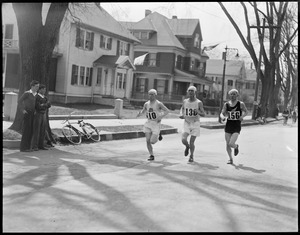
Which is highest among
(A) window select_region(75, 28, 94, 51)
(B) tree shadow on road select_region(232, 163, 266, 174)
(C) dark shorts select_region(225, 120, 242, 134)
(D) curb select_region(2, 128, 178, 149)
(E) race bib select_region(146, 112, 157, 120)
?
(A) window select_region(75, 28, 94, 51)

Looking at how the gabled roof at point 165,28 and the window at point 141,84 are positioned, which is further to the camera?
the window at point 141,84

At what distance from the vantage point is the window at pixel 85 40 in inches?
1260

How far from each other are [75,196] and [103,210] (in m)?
0.92

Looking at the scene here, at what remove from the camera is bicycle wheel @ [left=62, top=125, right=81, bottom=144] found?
43.3 ft

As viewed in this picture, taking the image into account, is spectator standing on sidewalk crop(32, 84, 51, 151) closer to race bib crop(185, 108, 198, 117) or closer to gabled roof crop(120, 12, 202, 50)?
race bib crop(185, 108, 198, 117)

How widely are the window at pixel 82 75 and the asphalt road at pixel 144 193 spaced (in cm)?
2157

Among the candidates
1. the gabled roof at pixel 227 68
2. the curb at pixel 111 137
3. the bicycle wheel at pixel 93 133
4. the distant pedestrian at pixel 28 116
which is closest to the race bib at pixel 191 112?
the distant pedestrian at pixel 28 116

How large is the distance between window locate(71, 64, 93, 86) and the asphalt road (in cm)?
2157

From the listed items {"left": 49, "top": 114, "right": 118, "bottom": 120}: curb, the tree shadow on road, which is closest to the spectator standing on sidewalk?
the tree shadow on road

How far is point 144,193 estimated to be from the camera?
6578 millimetres

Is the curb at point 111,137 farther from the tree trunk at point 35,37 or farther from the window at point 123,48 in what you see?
the window at point 123,48

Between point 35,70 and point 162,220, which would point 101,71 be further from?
point 162,220

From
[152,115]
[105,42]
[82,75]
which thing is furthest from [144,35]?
[152,115]

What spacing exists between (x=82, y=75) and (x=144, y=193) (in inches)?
1088
